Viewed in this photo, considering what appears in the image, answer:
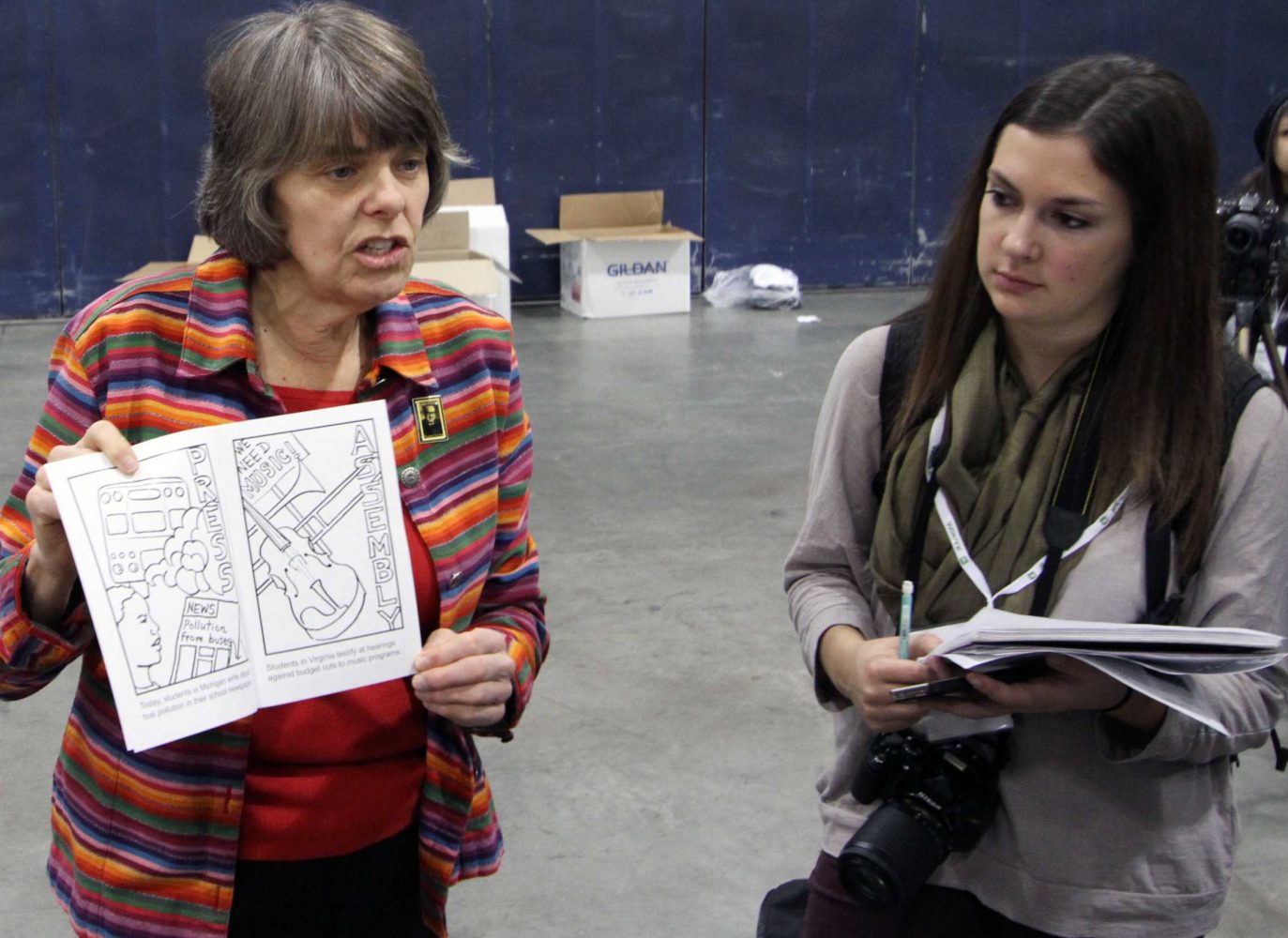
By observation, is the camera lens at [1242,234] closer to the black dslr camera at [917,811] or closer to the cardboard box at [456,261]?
the black dslr camera at [917,811]

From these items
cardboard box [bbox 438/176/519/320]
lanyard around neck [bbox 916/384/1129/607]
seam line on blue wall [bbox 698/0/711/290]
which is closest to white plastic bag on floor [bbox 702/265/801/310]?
seam line on blue wall [bbox 698/0/711/290]

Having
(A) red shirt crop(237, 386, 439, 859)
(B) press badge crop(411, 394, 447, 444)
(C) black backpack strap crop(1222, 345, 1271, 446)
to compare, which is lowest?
(A) red shirt crop(237, 386, 439, 859)

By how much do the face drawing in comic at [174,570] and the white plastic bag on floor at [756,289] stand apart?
21.9ft

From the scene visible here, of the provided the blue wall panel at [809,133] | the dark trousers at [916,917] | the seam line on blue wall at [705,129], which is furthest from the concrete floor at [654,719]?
the blue wall panel at [809,133]

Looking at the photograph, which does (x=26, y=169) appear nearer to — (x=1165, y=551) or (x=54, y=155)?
(x=54, y=155)

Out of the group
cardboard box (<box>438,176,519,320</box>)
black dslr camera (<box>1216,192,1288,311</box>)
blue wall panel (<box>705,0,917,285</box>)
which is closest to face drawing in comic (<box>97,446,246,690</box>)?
black dslr camera (<box>1216,192,1288,311</box>)

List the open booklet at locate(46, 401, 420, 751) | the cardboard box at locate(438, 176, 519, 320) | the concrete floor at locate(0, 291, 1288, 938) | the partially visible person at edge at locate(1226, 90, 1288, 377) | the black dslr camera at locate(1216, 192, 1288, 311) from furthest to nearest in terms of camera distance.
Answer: the cardboard box at locate(438, 176, 519, 320), the partially visible person at edge at locate(1226, 90, 1288, 377), the concrete floor at locate(0, 291, 1288, 938), the black dslr camera at locate(1216, 192, 1288, 311), the open booklet at locate(46, 401, 420, 751)

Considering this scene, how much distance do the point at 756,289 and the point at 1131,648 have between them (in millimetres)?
6732

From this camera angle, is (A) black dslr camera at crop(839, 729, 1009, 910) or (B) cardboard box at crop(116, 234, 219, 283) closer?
(A) black dslr camera at crop(839, 729, 1009, 910)

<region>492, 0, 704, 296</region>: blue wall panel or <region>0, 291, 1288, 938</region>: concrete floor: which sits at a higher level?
<region>492, 0, 704, 296</region>: blue wall panel

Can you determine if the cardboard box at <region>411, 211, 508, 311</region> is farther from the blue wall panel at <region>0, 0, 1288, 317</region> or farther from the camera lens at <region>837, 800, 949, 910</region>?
the camera lens at <region>837, 800, 949, 910</region>

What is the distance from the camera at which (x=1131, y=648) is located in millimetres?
1229

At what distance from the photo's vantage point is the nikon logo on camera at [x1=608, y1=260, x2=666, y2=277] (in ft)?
24.5

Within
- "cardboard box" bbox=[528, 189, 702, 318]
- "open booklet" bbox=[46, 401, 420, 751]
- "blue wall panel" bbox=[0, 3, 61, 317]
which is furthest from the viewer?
"cardboard box" bbox=[528, 189, 702, 318]
